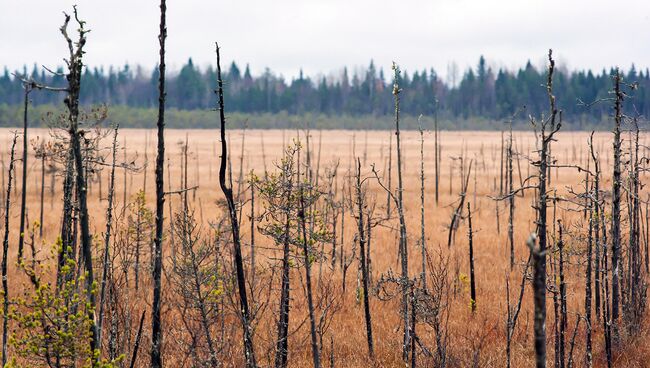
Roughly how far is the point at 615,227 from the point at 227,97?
360 ft

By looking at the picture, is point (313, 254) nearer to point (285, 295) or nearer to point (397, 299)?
point (285, 295)

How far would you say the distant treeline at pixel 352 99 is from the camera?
105 m

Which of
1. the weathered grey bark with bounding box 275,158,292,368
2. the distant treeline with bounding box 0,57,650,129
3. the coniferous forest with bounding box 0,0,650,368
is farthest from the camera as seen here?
the distant treeline with bounding box 0,57,650,129

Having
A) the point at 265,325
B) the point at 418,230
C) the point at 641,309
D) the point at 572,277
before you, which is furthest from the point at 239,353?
the point at 418,230

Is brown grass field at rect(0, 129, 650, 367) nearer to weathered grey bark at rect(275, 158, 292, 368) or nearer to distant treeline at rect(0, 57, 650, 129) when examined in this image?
weathered grey bark at rect(275, 158, 292, 368)

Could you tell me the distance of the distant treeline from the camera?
104875mm

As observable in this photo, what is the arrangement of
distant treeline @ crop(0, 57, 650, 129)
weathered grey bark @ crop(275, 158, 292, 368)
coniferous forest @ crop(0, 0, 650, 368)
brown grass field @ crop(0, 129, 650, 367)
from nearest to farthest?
coniferous forest @ crop(0, 0, 650, 368) → weathered grey bark @ crop(275, 158, 292, 368) → brown grass field @ crop(0, 129, 650, 367) → distant treeline @ crop(0, 57, 650, 129)

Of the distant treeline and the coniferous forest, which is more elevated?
the distant treeline

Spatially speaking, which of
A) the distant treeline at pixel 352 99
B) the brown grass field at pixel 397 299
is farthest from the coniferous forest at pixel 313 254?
the distant treeline at pixel 352 99

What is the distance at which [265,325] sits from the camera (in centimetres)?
1587

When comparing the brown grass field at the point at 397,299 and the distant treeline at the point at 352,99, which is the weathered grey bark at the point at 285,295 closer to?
the brown grass field at the point at 397,299

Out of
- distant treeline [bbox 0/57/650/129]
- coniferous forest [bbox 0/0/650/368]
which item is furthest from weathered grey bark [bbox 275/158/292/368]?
distant treeline [bbox 0/57/650/129]

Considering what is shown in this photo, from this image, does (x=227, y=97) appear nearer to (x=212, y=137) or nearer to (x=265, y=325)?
(x=212, y=137)

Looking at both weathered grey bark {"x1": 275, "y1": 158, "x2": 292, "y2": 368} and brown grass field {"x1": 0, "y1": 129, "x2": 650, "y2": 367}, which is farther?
brown grass field {"x1": 0, "y1": 129, "x2": 650, "y2": 367}
